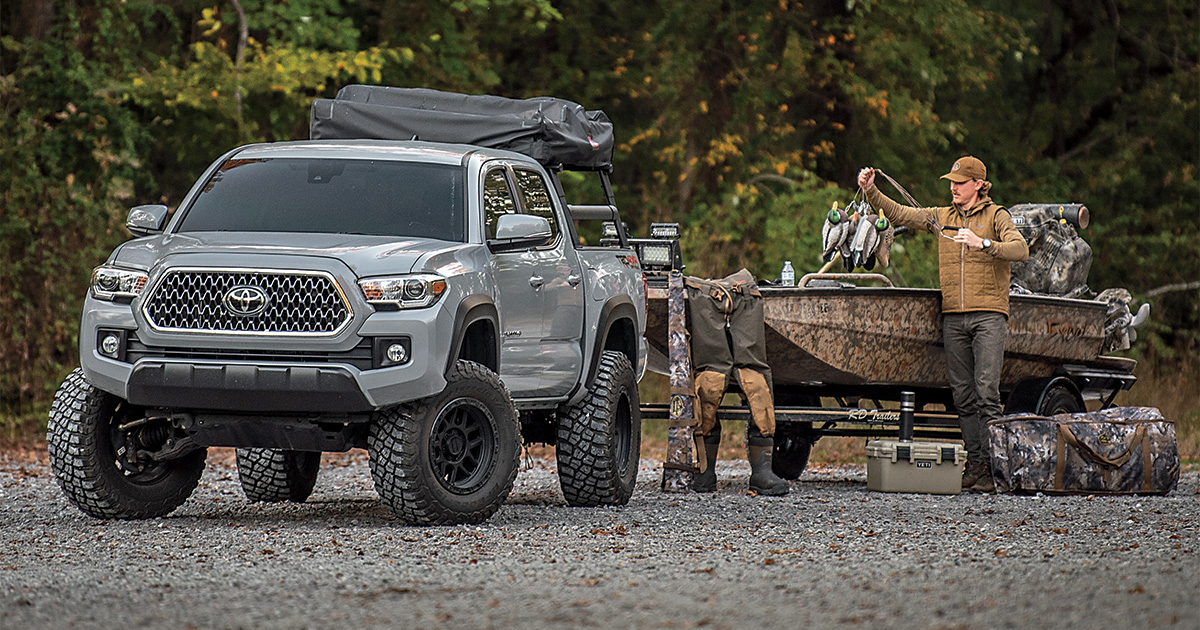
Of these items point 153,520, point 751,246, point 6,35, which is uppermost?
point 6,35

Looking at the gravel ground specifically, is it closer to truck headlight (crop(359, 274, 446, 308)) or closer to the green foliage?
truck headlight (crop(359, 274, 446, 308))

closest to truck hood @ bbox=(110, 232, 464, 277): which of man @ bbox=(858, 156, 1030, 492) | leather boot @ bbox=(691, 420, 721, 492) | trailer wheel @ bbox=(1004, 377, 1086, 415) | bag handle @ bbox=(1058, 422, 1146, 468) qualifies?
leather boot @ bbox=(691, 420, 721, 492)

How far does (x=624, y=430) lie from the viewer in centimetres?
1130

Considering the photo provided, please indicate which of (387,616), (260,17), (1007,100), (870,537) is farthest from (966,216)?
(1007,100)

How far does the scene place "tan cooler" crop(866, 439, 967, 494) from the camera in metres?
11.9

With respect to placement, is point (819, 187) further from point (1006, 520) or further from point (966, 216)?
point (1006, 520)

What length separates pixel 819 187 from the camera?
2469cm

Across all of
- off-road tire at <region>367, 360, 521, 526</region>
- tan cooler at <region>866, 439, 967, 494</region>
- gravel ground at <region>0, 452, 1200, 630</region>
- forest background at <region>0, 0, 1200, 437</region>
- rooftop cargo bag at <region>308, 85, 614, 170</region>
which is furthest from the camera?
forest background at <region>0, 0, 1200, 437</region>

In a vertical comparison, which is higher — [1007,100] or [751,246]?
[1007,100]

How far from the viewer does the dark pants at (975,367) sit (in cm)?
1208

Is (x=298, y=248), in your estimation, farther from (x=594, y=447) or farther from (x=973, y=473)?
(x=973, y=473)

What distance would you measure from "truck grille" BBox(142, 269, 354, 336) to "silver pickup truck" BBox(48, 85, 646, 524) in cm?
1

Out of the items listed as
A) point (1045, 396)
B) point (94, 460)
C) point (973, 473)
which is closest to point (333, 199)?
point (94, 460)

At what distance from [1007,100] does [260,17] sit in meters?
14.6
